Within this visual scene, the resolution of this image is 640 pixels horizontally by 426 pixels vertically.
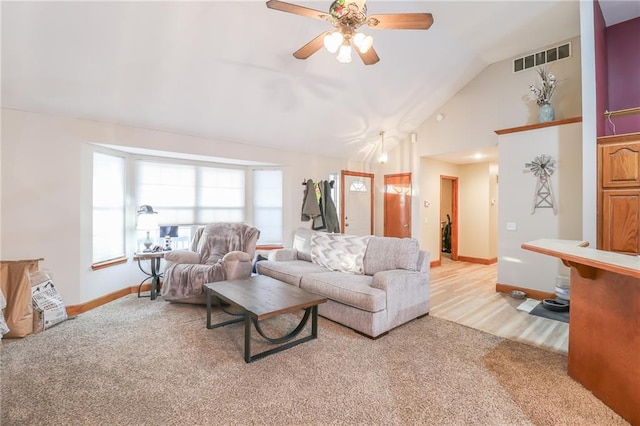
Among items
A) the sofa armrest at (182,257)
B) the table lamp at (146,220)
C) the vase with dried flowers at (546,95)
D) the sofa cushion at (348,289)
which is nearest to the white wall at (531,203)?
the vase with dried flowers at (546,95)

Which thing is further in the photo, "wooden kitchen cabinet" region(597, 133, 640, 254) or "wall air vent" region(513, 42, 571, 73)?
"wall air vent" region(513, 42, 571, 73)

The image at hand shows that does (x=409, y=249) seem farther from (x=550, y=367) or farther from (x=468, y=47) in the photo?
(x=468, y=47)

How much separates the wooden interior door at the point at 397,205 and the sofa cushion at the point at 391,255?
2830 millimetres

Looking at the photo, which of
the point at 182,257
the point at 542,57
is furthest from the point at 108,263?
the point at 542,57

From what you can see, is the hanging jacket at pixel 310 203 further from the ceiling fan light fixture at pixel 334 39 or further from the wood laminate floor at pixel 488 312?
the ceiling fan light fixture at pixel 334 39

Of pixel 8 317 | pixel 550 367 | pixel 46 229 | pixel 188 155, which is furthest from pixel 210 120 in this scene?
pixel 550 367

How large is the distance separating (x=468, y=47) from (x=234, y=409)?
529 cm

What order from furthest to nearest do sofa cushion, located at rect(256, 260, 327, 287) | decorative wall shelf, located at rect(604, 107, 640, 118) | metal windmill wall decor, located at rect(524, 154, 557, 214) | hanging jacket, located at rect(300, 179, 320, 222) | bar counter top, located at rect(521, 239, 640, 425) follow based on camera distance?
hanging jacket, located at rect(300, 179, 320, 222), metal windmill wall decor, located at rect(524, 154, 557, 214), sofa cushion, located at rect(256, 260, 327, 287), decorative wall shelf, located at rect(604, 107, 640, 118), bar counter top, located at rect(521, 239, 640, 425)

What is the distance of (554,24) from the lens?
390cm

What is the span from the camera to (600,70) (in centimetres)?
348

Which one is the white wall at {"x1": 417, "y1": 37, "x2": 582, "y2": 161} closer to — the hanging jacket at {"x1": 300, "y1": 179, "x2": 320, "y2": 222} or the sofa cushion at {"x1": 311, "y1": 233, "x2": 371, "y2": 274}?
the hanging jacket at {"x1": 300, "y1": 179, "x2": 320, "y2": 222}

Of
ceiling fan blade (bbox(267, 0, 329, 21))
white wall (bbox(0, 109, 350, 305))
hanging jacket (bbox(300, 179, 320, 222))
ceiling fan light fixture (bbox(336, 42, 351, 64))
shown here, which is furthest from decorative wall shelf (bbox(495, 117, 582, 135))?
white wall (bbox(0, 109, 350, 305))

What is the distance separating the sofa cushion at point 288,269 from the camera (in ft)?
11.8

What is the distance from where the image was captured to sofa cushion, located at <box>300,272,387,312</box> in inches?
109
